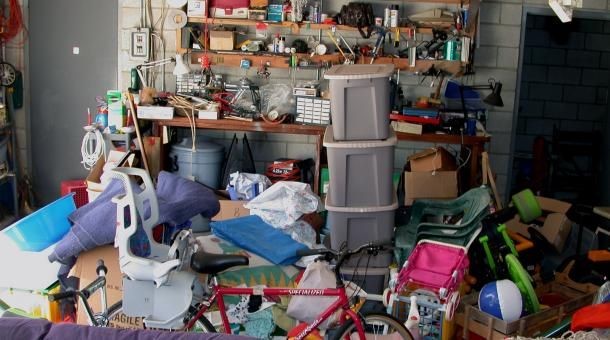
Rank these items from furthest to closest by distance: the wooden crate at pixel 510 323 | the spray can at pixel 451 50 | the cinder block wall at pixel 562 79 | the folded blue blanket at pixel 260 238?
the cinder block wall at pixel 562 79 < the spray can at pixel 451 50 < the folded blue blanket at pixel 260 238 < the wooden crate at pixel 510 323

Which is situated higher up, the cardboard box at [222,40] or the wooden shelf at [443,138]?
the cardboard box at [222,40]

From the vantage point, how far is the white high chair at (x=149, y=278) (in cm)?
339

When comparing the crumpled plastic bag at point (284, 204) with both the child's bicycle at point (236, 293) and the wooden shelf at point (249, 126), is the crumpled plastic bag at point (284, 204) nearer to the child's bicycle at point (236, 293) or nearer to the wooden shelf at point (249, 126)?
the wooden shelf at point (249, 126)

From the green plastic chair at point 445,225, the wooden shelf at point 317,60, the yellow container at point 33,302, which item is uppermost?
the wooden shelf at point 317,60

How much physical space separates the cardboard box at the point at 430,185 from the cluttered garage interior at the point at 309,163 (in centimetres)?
1

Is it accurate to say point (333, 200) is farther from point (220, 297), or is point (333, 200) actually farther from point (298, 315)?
point (220, 297)

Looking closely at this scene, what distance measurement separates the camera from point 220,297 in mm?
3488

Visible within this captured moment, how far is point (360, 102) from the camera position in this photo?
14.8 ft

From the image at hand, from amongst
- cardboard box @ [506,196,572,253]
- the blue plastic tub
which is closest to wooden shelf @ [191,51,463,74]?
cardboard box @ [506,196,572,253]

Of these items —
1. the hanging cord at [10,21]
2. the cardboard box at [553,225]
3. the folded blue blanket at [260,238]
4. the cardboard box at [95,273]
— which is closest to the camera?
the cardboard box at [95,273]

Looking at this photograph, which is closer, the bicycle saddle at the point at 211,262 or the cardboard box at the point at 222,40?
the bicycle saddle at the point at 211,262

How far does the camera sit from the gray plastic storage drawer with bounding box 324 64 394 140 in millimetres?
4461

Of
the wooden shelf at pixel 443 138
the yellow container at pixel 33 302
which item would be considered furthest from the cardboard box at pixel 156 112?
the yellow container at pixel 33 302

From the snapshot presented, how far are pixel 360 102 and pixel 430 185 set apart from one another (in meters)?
1.54
